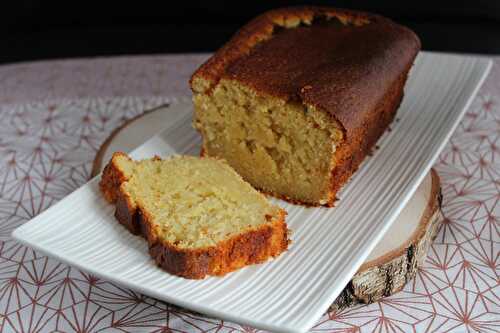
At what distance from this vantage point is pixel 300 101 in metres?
2.88

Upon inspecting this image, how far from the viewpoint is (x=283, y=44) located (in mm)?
3373

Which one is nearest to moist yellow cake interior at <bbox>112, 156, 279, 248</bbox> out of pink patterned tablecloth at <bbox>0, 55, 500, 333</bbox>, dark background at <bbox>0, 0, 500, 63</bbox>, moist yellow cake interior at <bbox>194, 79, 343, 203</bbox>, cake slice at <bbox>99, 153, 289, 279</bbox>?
cake slice at <bbox>99, 153, 289, 279</bbox>

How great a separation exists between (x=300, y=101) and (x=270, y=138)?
0.88ft

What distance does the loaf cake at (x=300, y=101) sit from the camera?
9.55ft

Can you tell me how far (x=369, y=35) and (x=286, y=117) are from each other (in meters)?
0.82

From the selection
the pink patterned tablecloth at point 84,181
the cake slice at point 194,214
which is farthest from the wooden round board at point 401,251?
the cake slice at point 194,214

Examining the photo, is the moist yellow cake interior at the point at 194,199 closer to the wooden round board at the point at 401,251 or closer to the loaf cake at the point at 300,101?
the loaf cake at the point at 300,101

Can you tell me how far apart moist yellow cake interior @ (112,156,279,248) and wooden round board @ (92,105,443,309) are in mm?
431

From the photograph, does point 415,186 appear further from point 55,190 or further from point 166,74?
point 166,74

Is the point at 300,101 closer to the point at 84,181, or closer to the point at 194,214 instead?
the point at 194,214

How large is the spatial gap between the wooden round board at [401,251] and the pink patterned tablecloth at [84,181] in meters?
0.06

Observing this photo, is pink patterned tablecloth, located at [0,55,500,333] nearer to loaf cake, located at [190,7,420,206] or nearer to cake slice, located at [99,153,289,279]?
cake slice, located at [99,153,289,279]

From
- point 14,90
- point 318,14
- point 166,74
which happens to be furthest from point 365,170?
point 14,90

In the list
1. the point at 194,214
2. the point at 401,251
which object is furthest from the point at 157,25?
the point at 401,251
